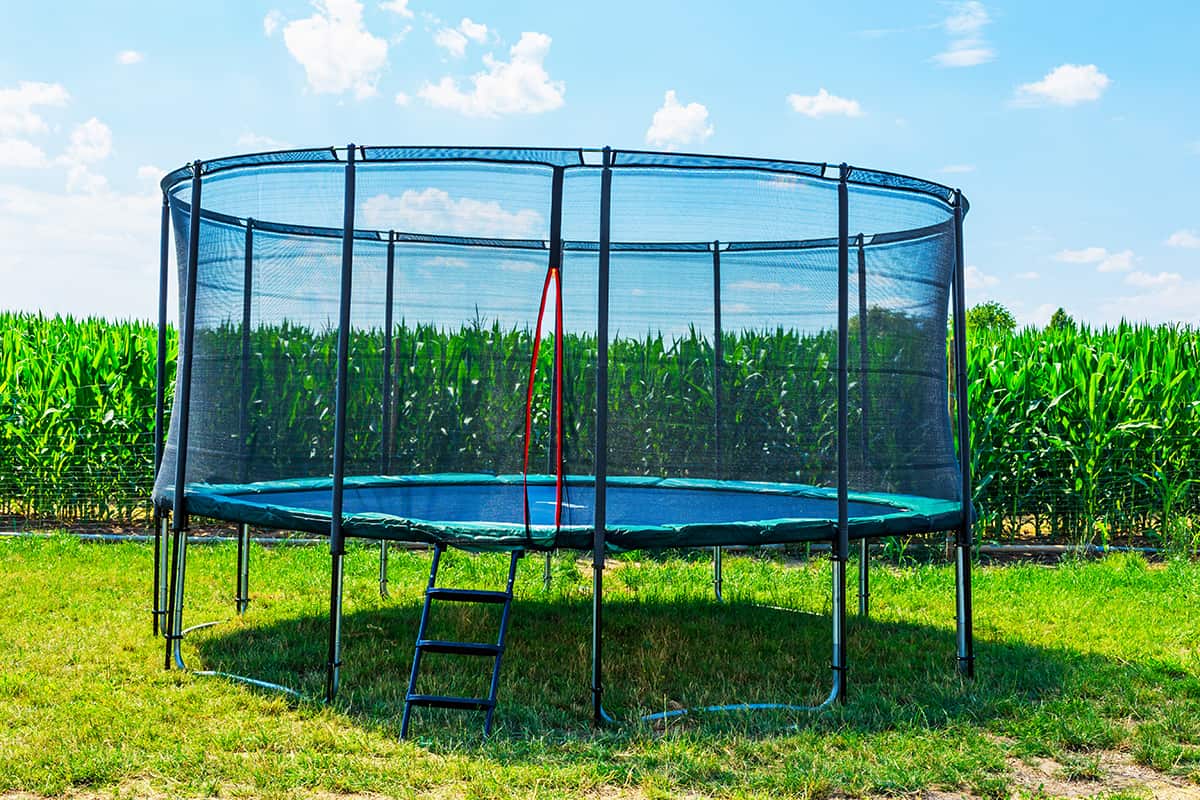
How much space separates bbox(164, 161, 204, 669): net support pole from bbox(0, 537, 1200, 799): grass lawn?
186 mm

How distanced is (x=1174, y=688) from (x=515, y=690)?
2690 mm

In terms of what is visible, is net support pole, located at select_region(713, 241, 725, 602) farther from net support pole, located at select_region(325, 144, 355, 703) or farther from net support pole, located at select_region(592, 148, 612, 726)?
net support pole, located at select_region(325, 144, 355, 703)

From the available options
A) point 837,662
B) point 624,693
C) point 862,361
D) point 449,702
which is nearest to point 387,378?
point 449,702

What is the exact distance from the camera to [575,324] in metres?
5.04

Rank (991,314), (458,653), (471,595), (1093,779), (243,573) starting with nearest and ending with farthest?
(1093,779)
(458,653)
(471,595)
(243,573)
(991,314)

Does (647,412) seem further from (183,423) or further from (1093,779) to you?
(1093,779)

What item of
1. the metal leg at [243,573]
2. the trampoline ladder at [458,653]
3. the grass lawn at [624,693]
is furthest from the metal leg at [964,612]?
Answer: the metal leg at [243,573]

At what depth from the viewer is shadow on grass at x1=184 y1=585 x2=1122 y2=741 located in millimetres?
4301

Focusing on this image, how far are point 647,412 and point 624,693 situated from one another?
3.71ft

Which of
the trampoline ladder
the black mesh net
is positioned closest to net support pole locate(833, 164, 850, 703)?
the black mesh net

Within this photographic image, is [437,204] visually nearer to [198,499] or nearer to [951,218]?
[198,499]

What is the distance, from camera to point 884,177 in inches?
188

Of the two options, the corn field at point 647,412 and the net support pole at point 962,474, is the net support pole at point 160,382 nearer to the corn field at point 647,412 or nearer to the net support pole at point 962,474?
the corn field at point 647,412

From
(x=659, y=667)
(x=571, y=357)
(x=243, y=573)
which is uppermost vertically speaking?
(x=571, y=357)
